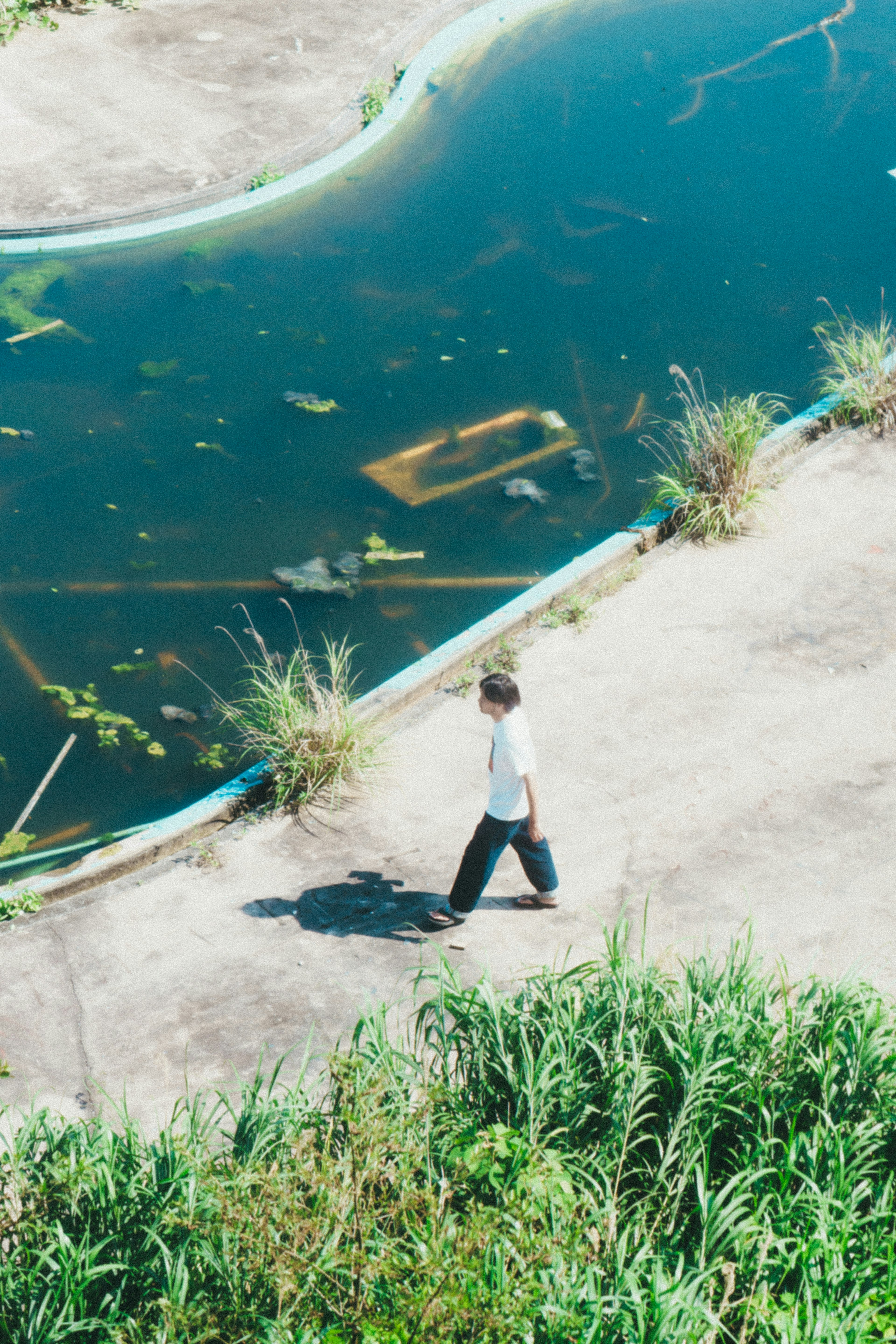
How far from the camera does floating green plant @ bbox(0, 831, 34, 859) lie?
6.01 meters

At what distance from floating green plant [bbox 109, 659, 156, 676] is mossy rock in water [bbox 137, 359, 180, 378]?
340 centimetres

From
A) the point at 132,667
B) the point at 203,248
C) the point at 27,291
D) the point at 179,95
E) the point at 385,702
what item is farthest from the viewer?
the point at 179,95

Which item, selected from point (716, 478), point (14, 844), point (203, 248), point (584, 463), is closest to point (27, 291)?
point (203, 248)

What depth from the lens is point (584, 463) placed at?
28.5 ft

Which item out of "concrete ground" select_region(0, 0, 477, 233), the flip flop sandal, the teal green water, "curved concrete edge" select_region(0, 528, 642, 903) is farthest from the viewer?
"concrete ground" select_region(0, 0, 477, 233)

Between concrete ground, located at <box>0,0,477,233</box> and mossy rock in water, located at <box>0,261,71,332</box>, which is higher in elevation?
concrete ground, located at <box>0,0,477,233</box>

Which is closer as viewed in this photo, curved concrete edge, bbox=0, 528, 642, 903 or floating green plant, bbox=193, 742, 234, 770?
curved concrete edge, bbox=0, 528, 642, 903

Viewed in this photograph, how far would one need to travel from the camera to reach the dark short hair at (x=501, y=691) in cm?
474

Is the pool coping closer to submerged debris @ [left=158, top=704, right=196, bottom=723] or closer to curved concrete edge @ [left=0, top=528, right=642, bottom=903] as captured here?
curved concrete edge @ [left=0, top=528, right=642, bottom=903]

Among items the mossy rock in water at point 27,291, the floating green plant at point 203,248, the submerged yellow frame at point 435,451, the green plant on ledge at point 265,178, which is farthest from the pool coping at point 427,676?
the green plant on ledge at point 265,178

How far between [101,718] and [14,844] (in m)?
1.04

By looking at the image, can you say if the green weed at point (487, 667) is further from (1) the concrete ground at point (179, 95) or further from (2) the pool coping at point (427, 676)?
(1) the concrete ground at point (179, 95)

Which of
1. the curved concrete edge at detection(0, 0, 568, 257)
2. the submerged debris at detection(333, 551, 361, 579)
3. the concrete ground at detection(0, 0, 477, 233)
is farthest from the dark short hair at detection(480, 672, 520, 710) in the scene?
the concrete ground at detection(0, 0, 477, 233)

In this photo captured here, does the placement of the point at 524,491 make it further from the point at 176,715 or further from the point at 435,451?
the point at 176,715
